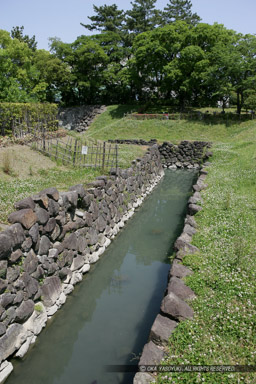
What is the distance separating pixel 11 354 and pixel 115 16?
2458 inches

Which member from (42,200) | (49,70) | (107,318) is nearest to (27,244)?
(42,200)

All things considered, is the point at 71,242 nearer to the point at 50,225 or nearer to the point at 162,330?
the point at 50,225

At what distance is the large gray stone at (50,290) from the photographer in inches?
306

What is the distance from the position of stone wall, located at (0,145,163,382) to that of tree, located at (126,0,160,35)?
5241cm

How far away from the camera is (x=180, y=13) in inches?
2301

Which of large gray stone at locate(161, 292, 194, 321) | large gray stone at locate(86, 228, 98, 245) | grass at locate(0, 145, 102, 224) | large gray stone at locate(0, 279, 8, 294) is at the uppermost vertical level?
grass at locate(0, 145, 102, 224)

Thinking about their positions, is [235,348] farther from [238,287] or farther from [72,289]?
[72,289]

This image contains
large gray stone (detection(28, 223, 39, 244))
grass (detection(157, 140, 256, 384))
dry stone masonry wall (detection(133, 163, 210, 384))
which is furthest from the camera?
large gray stone (detection(28, 223, 39, 244))

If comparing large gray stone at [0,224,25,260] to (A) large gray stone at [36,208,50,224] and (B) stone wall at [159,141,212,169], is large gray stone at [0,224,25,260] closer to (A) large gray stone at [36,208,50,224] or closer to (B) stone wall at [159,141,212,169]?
(A) large gray stone at [36,208,50,224]

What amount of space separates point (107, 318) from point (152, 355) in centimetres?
317

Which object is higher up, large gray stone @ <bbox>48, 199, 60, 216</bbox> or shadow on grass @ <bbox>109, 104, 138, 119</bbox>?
shadow on grass @ <bbox>109, 104, 138, 119</bbox>

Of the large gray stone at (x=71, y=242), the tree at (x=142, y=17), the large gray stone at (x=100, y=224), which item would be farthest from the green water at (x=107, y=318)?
the tree at (x=142, y=17)

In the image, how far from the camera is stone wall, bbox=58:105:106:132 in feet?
158

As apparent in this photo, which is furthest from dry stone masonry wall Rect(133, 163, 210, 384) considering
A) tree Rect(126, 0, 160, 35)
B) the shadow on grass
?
tree Rect(126, 0, 160, 35)
